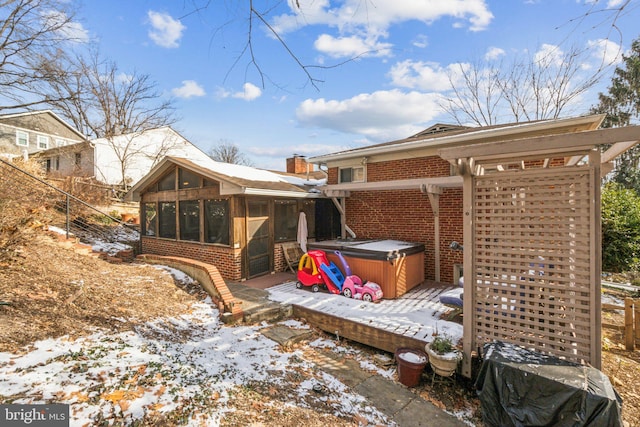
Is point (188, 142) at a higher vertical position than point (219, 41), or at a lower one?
higher

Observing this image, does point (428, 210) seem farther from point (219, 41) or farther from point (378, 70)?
point (219, 41)

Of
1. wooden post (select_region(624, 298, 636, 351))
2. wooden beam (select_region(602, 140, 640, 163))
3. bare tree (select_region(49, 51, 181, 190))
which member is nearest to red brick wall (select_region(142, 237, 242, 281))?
wooden beam (select_region(602, 140, 640, 163))

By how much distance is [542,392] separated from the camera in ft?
8.93

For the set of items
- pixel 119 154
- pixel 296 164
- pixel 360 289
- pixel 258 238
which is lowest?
pixel 360 289

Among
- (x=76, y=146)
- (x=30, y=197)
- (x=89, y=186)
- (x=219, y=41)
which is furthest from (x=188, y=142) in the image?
(x=219, y=41)

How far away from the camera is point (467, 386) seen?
386cm

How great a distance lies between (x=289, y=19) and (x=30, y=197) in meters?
8.05

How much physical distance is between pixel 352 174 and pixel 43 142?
27.0 m

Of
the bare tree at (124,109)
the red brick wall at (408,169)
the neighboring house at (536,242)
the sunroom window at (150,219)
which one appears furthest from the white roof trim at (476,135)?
the bare tree at (124,109)

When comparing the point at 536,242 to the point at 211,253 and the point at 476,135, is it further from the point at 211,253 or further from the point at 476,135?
the point at 211,253

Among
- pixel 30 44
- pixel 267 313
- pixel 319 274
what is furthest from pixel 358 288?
pixel 30 44

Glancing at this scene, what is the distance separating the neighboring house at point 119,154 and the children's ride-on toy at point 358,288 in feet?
54.3

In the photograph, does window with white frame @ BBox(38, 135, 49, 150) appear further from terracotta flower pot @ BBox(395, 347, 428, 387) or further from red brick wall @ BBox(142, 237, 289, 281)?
terracotta flower pot @ BBox(395, 347, 428, 387)

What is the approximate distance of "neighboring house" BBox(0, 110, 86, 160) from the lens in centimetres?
2083
